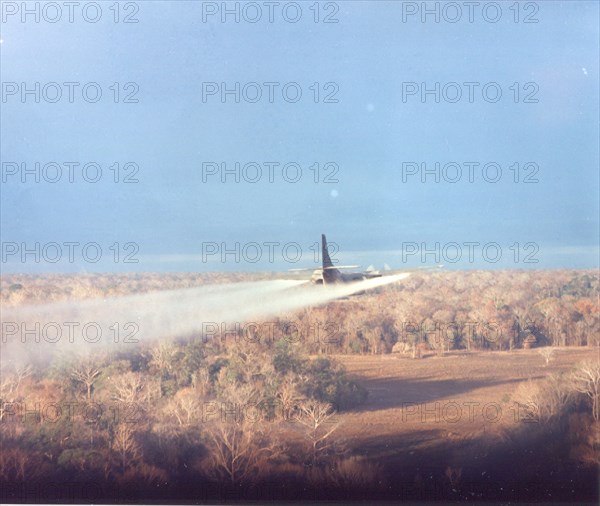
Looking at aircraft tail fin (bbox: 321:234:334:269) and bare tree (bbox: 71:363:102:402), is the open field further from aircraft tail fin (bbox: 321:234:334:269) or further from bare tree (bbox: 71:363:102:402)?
aircraft tail fin (bbox: 321:234:334:269)

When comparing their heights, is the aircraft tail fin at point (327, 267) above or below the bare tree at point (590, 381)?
above

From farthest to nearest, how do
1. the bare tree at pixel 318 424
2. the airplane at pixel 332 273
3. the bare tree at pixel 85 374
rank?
1. the bare tree at pixel 85 374
2. the airplane at pixel 332 273
3. the bare tree at pixel 318 424

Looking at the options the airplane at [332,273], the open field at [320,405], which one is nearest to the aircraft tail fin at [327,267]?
the airplane at [332,273]

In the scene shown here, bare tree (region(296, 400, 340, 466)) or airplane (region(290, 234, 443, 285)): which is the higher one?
airplane (region(290, 234, 443, 285))

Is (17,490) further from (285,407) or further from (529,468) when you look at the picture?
(529,468)

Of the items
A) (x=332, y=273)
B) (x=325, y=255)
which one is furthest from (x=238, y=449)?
(x=325, y=255)

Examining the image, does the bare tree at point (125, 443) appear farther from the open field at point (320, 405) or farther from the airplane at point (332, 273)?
the airplane at point (332, 273)

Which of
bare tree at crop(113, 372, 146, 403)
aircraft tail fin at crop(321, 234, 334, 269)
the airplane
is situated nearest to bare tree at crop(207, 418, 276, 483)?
bare tree at crop(113, 372, 146, 403)

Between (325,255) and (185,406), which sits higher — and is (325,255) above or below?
above

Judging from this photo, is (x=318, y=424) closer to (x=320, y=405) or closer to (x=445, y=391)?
(x=320, y=405)
